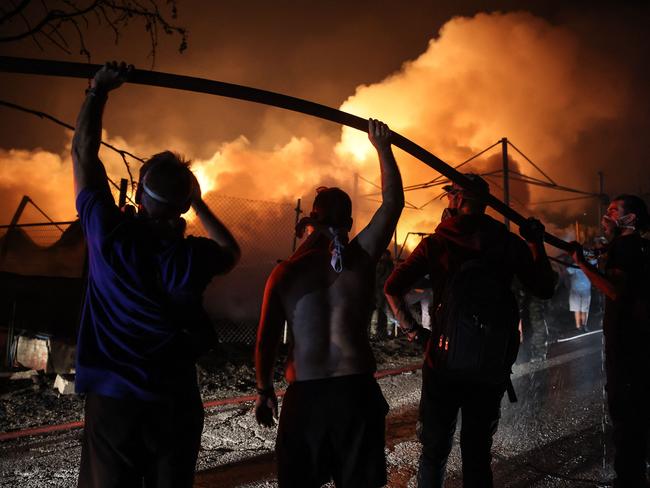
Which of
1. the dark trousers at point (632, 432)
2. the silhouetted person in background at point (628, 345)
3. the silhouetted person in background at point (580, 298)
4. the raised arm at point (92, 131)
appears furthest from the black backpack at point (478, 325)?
the silhouetted person in background at point (580, 298)

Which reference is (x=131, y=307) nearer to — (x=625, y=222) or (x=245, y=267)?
(x=625, y=222)

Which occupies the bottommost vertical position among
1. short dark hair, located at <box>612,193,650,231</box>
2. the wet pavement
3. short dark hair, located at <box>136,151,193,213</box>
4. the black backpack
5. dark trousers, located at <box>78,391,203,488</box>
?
the wet pavement

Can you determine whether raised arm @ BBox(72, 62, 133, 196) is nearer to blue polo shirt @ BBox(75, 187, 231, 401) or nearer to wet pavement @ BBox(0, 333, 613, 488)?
blue polo shirt @ BBox(75, 187, 231, 401)

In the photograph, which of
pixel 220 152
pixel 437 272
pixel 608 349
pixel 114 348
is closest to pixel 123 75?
pixel 114 348

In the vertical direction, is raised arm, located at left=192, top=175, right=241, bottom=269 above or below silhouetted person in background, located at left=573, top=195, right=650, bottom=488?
above

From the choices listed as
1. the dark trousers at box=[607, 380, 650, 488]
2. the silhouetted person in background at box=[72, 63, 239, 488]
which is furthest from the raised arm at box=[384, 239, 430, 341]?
the dark trousers at box=[607, 380, 650, 488]

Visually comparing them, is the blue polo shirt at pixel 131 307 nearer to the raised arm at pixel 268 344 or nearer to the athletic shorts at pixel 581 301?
the raised arm at pixel 268 344

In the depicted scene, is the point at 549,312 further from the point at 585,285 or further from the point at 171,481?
the point at 171,481

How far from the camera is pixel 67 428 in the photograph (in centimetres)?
495

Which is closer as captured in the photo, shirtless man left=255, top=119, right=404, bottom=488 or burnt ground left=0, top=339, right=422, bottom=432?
shirtless man left=255, top=119, right=404, bottom=488

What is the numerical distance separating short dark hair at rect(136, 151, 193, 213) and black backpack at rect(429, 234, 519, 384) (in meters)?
1.62

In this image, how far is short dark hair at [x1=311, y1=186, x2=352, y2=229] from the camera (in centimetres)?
241

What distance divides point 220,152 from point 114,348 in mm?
19587

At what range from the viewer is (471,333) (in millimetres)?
2697
